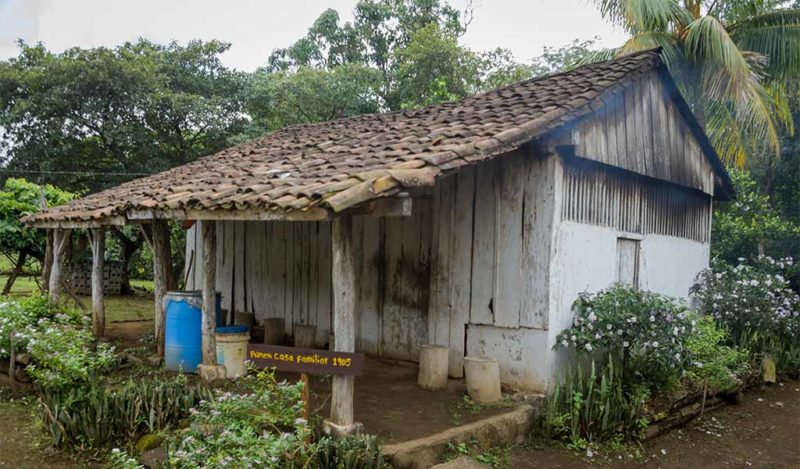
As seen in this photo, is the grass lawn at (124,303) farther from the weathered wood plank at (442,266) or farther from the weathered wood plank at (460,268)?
the weathered wood plank at (460,268)

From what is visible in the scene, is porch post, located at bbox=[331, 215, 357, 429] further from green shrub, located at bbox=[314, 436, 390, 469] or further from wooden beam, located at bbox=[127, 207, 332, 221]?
green shrub, located at bbox=[314, 436, 390, 469]

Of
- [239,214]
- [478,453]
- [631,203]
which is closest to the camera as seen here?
[478,453]

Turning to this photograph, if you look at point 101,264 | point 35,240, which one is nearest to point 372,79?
point 35,240

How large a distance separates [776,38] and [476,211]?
28.6ft

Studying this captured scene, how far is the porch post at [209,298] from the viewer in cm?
679

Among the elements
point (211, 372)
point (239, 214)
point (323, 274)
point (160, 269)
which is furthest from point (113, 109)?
point (239, 214)

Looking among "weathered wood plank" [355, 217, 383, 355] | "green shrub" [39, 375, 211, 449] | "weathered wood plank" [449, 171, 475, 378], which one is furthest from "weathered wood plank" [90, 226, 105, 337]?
"weathered wood plank" [449, 171, 475, 378]

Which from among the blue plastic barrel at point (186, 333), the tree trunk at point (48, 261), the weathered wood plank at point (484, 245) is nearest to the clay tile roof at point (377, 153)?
the weathered wood plank at point (484, 245)

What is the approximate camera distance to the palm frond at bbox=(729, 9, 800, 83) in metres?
11.2

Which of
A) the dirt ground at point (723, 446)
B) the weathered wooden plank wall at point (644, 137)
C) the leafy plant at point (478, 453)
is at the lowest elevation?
the dirt ground at point (723, 446)

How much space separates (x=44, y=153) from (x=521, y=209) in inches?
647

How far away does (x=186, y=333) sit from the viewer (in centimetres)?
719

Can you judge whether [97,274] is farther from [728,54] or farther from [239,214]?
[728,54]

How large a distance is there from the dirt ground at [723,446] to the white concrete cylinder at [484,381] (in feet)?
2.50
